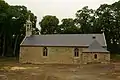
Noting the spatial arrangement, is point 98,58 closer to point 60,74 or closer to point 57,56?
point 57,56

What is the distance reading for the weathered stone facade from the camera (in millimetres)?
44531

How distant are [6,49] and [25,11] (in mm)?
11273

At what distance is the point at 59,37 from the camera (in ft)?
160

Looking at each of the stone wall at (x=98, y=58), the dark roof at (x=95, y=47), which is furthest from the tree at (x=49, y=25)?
the stone wall at (x=98, y=58)

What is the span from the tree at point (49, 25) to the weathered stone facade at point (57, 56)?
2592 cm

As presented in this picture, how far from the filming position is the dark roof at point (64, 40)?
4666cm

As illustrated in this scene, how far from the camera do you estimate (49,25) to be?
74.0 m

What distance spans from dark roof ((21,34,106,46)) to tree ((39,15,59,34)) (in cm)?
2428

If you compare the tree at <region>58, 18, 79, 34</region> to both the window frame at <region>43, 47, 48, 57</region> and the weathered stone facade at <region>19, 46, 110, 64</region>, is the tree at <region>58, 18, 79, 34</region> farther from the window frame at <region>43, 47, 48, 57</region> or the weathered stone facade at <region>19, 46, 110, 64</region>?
the weathered stone facade at <region>19, 46, 110, 64</region>

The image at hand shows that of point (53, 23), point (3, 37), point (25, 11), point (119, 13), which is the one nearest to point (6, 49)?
point (3, 37)

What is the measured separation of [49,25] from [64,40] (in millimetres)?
27007

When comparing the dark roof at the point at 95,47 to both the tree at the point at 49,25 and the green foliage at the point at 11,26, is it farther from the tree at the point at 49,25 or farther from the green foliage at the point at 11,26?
the tree at the point at 49,25

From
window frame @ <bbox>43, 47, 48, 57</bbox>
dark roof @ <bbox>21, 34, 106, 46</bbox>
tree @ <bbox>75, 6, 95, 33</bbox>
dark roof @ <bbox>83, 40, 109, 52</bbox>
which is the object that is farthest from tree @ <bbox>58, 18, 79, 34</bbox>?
dark roof @ <bbox>83, 40, 109, 52</bbox>

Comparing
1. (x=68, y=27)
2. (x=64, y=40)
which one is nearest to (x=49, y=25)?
(x=68, y=27)
